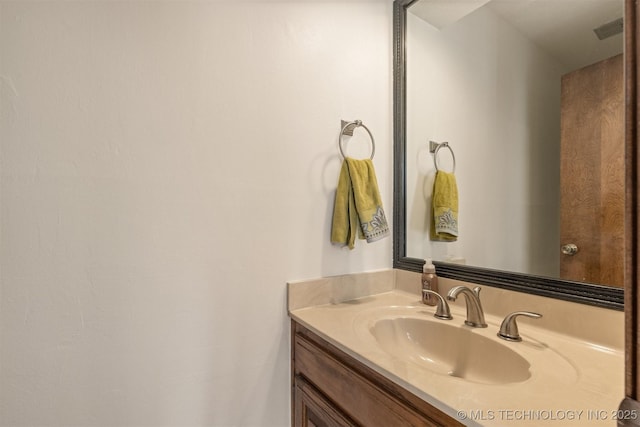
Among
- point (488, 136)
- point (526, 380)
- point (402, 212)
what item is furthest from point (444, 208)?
point (526, 380)

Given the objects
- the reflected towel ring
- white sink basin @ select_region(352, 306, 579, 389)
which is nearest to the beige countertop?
white sink basin @ select_region(352, 306, 579, 389)

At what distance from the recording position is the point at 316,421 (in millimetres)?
884

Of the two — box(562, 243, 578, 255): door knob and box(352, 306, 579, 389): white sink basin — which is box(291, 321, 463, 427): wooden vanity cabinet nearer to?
box(352, 306, 579, 389): white sink basin

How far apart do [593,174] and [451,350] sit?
62 centimetres

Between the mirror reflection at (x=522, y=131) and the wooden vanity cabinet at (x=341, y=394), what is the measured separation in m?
0.58

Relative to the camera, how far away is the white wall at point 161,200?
0.71 meters

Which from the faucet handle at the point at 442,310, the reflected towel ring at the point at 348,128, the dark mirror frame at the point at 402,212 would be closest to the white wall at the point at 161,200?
the reflected towel ring at the point at 348,128

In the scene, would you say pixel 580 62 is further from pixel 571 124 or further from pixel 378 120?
pixel 378 120

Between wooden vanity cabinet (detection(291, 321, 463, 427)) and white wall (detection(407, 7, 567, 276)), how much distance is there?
1.90 feet

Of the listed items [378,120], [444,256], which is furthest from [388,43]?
[444,256]

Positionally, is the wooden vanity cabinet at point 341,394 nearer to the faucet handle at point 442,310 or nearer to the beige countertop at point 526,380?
the beige countertop at point 526,380

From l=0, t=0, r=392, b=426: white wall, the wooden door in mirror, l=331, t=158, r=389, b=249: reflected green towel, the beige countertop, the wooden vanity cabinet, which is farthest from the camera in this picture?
l=331, t=158, r=389, b=249: reflected green towel

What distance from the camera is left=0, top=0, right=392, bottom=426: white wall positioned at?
709 millimetres

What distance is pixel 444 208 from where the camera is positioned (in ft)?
3.92
